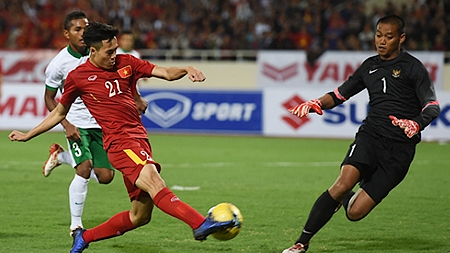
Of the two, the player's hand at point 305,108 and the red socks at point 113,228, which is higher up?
the player's hand at point 305,108

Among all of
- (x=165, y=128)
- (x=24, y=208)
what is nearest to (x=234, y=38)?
(x=165, y=128)

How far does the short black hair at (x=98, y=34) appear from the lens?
584 centimetres

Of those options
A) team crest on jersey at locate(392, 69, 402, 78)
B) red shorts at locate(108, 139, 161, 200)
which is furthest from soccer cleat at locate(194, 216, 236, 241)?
team crest on jersey at locate(392, 69, 402, 78)

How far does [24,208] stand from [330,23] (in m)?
16.3

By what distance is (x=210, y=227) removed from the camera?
5.12 m

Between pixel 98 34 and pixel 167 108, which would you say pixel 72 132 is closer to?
pixel 98 34

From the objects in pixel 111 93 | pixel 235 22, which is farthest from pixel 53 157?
pixel 235 22

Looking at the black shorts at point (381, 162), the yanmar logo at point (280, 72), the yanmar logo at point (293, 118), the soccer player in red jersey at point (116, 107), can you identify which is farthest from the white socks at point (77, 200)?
the yanmar logo at point (280, 72)

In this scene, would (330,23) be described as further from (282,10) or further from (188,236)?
(188,236)

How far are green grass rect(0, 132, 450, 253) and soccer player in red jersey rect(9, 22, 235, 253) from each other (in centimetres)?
80

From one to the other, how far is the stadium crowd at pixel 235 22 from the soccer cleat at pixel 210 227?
17412 millimetres

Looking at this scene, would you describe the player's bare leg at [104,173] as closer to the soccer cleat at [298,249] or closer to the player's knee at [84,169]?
the player's knee at [84,169]

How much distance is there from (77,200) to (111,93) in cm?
174

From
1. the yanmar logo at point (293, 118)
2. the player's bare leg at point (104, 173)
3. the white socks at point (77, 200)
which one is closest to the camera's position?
the white socks at point (77, 200)
